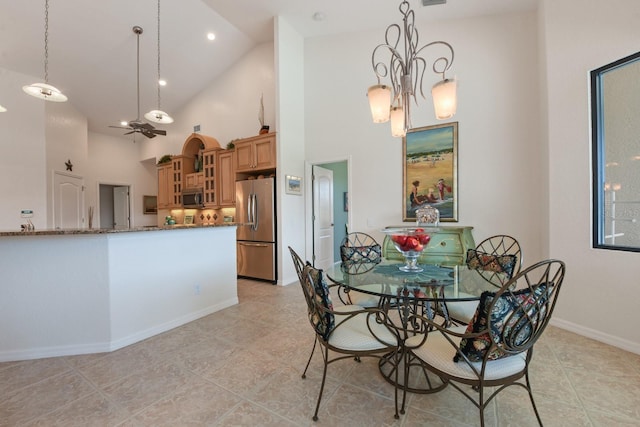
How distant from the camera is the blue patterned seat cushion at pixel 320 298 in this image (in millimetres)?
1624

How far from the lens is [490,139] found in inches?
143

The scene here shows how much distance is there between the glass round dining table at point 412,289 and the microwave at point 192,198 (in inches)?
172

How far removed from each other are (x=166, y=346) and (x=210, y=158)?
151 inches

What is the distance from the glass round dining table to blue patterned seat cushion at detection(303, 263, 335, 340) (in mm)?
194

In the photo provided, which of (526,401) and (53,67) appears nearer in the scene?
(526,401)

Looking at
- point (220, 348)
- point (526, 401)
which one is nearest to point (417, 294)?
point (526, 401)

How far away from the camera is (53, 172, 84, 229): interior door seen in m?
5.67

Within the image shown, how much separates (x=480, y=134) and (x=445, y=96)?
90.1 inches

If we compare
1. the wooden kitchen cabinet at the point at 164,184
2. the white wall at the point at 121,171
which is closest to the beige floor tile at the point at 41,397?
the wooden kitchen cabinet at the point at 164,184

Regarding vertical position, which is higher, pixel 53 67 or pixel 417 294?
pixel 53 67

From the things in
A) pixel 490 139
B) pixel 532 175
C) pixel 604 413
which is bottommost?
pixel 604 413

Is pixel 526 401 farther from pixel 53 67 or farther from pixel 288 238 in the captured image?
pixel 53 67

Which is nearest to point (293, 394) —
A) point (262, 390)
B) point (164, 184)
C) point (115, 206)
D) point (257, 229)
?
point (262, 390)

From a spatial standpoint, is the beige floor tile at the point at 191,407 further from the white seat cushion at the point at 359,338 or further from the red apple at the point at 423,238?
the red apple at the point at 423,238
